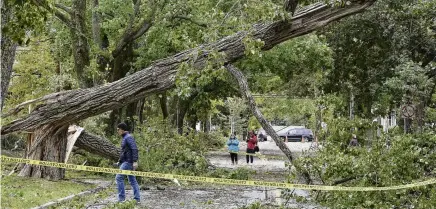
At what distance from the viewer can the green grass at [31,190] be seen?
10.6 meters

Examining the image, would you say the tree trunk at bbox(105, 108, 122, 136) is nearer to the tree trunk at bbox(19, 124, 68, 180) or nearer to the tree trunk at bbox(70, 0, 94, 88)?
the tree trunk at bbox(70, 0, 94, 88)

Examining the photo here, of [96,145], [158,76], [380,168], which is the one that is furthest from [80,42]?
[380,168]

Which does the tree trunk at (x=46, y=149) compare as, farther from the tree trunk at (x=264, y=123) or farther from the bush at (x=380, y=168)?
Answer: the bush at (x=380, y=168)

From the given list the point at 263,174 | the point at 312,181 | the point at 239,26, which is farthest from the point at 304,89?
the point at 239,26

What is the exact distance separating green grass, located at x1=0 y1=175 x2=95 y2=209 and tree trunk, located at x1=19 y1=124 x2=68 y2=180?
36cm

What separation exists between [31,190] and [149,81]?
3.68m

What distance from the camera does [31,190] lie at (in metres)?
12.1

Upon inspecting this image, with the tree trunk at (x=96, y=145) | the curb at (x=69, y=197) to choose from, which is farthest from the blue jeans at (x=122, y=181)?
the tree trunk at (x=96, y=145)

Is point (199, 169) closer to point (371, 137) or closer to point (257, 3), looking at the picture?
point (371, 137)

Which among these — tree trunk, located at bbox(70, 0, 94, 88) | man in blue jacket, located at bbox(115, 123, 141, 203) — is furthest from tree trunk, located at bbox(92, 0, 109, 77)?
man in blue jacket, located at bbox(115, 123, 141, 203)

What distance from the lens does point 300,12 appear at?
8922 mm

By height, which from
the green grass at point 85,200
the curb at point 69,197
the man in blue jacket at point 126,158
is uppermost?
the man in blue jacket at point 126,158

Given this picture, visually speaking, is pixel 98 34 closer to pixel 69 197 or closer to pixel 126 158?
pixel 69 197

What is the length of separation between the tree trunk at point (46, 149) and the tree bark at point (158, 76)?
0.45m
